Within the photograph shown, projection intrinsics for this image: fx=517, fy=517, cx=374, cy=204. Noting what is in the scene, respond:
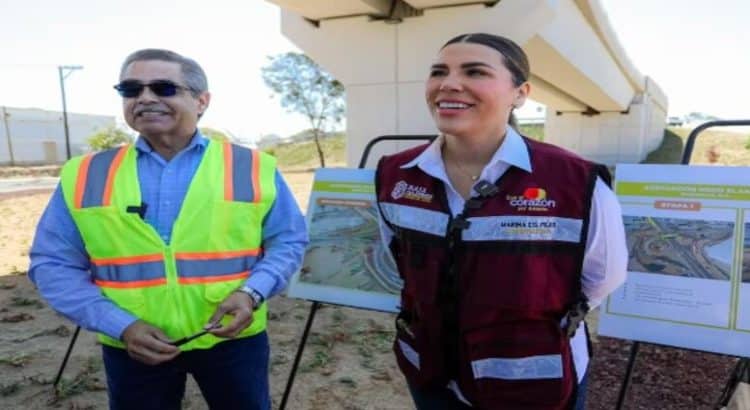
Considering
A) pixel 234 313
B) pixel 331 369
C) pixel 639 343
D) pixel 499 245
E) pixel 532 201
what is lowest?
pixel 331 369

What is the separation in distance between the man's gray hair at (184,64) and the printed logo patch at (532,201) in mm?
1100

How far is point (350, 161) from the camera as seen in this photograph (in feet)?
21.8

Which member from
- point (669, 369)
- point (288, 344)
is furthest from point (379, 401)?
point (669, 369)

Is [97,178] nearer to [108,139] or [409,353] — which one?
[409,353]

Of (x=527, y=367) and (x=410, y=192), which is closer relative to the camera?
(x=527, y=367)

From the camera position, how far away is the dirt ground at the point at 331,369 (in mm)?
3148

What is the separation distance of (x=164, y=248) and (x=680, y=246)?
2.06m

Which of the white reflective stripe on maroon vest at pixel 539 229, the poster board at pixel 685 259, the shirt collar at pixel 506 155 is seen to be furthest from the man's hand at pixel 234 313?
the poster board at pixel 685 259

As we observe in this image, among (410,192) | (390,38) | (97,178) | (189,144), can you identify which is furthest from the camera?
(390,38)

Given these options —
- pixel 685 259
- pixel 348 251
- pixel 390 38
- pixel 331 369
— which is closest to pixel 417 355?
pixel 348 251

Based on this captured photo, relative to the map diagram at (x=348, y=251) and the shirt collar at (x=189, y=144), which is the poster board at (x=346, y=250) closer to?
the map diagram at (x=348, y=251)

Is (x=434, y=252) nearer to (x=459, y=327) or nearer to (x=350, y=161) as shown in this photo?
(x=459, y=327)

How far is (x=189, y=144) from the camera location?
178 centimetres

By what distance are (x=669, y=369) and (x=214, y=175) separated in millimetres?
3378
